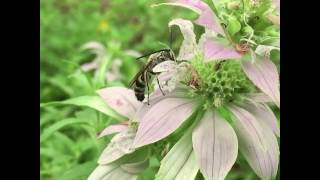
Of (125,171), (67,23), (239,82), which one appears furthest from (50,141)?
(67,23)

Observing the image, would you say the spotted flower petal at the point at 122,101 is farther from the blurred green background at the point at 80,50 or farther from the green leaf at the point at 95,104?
the blurred green background at the point at 80,50

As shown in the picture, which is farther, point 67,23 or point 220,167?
point 67,23

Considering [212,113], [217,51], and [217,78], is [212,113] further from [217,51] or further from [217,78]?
[217,51]

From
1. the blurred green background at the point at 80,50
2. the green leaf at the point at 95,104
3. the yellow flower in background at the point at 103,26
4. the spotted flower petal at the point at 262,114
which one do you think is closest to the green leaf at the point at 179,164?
the spotted flower petal at the point at 262,114

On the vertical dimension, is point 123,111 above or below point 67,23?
below
